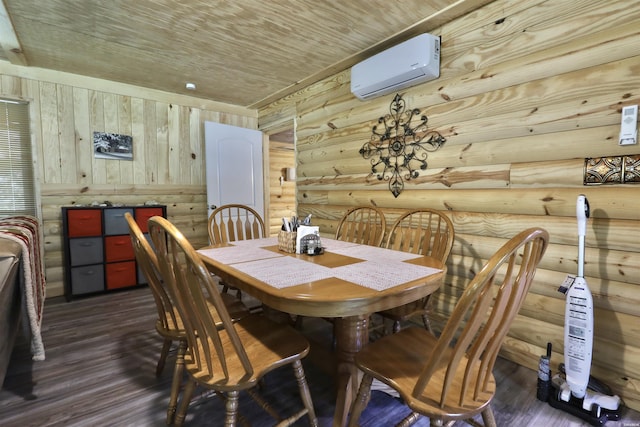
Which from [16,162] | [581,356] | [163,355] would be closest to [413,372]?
[581,356]

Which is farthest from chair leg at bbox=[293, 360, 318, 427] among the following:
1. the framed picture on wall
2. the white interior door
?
the framed picture on wall

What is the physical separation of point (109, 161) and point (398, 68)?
10.6 ft

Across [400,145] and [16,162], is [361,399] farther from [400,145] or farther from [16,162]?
[16,162]

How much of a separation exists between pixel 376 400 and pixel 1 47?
402 centimetres

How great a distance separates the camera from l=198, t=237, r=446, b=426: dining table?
1.03 m

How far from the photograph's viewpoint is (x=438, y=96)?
2.29 meters

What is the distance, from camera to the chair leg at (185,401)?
124cm

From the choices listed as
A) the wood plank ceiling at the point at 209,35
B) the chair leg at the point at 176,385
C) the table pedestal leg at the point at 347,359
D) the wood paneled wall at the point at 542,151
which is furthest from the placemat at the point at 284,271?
the wood plank ceiling at the point at 209,35

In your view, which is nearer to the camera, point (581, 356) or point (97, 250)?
point (581, 356)

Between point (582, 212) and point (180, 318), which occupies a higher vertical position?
point (582, 212)

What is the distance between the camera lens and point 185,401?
1.26 metres

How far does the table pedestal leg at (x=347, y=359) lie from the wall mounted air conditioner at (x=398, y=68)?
1831 millimetres

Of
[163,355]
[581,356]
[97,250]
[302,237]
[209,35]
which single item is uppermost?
[209,35]

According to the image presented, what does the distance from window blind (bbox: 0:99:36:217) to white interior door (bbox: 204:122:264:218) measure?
1.71 metres
